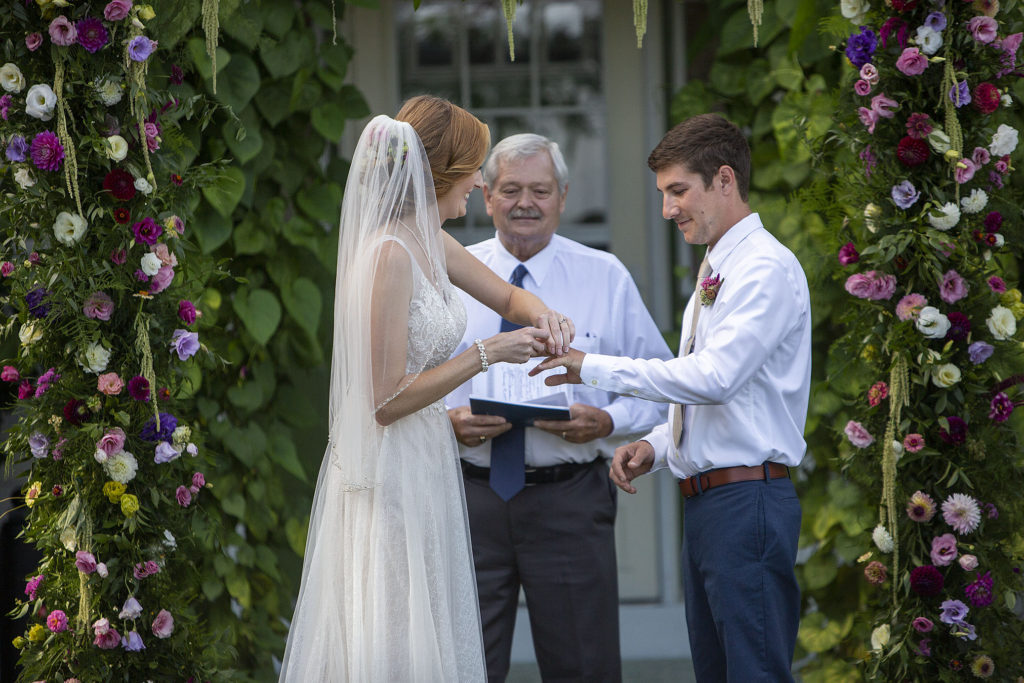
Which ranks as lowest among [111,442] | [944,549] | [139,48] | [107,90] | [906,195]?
[944,549]

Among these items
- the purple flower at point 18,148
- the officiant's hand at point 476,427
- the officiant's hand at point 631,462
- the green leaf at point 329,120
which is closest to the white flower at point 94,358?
the purple flower at point 18,148

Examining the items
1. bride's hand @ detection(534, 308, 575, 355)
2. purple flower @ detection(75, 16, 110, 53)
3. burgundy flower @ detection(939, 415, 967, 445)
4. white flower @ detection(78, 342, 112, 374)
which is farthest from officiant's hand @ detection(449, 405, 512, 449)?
purple flower @ detection(75, 16, 110, 53)

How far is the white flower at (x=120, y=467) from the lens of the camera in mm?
2945

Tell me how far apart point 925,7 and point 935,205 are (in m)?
0.51

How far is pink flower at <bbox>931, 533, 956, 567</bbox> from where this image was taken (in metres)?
2.90

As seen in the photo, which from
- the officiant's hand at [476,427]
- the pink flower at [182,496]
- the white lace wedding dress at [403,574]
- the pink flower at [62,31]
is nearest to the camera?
the white lace wedding dress at [403,574]

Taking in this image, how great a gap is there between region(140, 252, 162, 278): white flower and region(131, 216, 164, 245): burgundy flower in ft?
0.13

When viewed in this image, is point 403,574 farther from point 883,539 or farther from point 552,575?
point 883,539

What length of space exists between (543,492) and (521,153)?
40.7 inches

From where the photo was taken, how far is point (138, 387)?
2.96 meters

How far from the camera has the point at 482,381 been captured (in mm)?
3336

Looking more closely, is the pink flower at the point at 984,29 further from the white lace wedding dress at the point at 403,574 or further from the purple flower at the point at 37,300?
the purple flower at the point at 37,300

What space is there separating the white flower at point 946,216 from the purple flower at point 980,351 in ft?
1.03

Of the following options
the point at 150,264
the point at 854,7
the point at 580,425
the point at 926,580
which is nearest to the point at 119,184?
the point at 150,264
